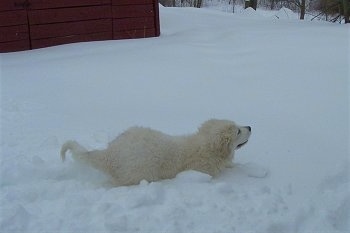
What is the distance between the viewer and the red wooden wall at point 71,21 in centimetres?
884

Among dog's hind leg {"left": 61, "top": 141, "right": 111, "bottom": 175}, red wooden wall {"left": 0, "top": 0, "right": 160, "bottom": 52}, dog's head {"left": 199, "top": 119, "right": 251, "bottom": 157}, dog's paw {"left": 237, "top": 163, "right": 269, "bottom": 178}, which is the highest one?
red wooden wall {"left": 0, "top": 0, "right": 160, "bottom": 52}

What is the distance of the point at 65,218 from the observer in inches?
116

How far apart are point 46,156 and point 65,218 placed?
1.10 m

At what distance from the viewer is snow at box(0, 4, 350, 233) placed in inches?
120

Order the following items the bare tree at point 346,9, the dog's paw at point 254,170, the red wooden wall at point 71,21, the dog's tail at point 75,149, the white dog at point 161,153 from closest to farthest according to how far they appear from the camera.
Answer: the white dog at point 161,153
the dog's tail at point 75,149
the dog's paw at point 254,170
the red wooden wall at point 71,21
the bare tree at point 346,9

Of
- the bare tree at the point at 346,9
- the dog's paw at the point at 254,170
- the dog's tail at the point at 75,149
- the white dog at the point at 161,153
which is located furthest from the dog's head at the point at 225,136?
the bare tree at the point at 346,9

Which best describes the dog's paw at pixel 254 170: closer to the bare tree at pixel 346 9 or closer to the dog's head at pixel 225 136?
the dog's head at pixel 225 136

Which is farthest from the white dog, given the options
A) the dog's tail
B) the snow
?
the snow

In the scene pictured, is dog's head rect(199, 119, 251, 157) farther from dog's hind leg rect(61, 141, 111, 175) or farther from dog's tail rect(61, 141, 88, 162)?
dog's tail rect(61, 141, 88, 162)

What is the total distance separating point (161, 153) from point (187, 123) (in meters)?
1.27

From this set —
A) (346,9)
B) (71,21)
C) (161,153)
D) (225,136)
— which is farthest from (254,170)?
(346,9)

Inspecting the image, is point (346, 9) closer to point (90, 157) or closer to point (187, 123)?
point (187, 123)

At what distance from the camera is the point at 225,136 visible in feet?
12.2

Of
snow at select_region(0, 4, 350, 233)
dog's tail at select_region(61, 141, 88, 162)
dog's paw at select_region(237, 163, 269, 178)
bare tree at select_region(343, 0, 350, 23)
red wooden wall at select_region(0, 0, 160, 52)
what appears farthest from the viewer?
bare tree at select_region(343, 0, 350, 23)
